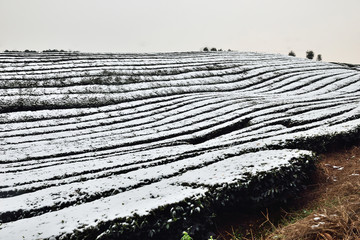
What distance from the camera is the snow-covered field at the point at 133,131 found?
156 inches

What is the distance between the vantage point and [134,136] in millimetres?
8227

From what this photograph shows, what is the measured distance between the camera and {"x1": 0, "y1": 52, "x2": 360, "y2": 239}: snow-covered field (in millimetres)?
3971

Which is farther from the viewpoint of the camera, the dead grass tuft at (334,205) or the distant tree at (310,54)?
the distant tree at (310,54)

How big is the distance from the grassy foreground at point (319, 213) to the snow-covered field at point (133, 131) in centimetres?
63

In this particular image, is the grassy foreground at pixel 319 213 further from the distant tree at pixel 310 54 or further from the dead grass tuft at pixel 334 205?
the distant tree at pixel 310 54

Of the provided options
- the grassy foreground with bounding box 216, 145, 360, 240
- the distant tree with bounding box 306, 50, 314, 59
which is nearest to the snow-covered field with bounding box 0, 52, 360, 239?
the grassy foreground with bounding box 216, 145, 360, 240

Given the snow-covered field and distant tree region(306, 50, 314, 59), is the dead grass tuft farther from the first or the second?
distant tree region(306, 50, 314, 59)

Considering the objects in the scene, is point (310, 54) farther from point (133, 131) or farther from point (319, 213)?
point (319, 213)

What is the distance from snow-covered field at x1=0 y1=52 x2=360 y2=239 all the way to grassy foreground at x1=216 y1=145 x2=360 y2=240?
24.7 inches

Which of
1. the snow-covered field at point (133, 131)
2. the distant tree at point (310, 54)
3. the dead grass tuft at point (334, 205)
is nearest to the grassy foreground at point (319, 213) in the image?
the dead grass tuft at point (334, 205)

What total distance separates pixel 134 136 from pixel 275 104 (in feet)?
18.2

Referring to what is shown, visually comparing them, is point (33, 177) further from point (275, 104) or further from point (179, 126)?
point (275, 104)

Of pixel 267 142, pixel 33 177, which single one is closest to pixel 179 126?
pixel 267 142

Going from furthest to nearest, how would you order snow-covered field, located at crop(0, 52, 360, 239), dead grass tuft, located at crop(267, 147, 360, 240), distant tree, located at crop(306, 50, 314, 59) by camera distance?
distant tree, located at crop(306, 50, 314, 59)
snow-covered field, located at crop(0, 52, 360, 239)
dead grass tuft, located at crop(267, 147, 360, 240)
